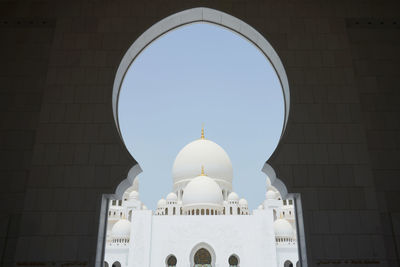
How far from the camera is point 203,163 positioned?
20469 mm

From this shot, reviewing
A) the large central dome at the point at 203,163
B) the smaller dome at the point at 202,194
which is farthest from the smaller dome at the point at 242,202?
the smaller dome at the point at 202,194

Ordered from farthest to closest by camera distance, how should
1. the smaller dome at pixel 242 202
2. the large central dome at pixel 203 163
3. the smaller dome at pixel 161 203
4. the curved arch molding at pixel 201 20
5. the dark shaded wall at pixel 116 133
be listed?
the large central dome at pixel 203 163, the smaller dome at pixel 161 203, the smaller dome at pixel 242 202, the curved arch molding at pixel 201 20, the dark shaded wall at pixel 116 133

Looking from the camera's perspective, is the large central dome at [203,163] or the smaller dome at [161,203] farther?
the large central dome at [203,163]

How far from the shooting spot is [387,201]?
9.34 ft

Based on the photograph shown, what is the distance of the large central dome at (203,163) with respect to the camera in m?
20.5

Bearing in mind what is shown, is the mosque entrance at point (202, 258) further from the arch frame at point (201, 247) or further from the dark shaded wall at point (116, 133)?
the dark shaded wall at point (116, 133)

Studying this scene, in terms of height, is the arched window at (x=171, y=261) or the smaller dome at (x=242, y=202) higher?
the smaller dome at (x=242, y=202)

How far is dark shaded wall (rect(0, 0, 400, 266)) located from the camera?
2691 mm

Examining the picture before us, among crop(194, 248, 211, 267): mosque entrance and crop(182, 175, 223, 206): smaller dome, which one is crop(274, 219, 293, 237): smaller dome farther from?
crop(194, 248, 211, 267): mosque entrance

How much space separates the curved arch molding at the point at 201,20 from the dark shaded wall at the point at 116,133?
2.7 inches

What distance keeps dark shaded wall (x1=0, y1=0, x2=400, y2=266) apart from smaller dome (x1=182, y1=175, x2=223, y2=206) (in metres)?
14.2

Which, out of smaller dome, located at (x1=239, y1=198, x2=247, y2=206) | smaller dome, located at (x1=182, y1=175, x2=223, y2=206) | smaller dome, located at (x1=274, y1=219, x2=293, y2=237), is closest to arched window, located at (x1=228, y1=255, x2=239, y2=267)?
smaller dome, located at (x1=274, y1=219, x2=293, y2=237)

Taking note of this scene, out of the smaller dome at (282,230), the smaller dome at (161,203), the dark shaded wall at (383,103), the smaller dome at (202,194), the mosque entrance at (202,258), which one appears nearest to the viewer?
the dark shaded wall at (383,103)

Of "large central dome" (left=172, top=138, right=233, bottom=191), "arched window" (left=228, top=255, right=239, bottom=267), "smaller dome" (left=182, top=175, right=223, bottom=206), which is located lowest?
"arched window" (left=228, top=255, right=239, bottom=267)
